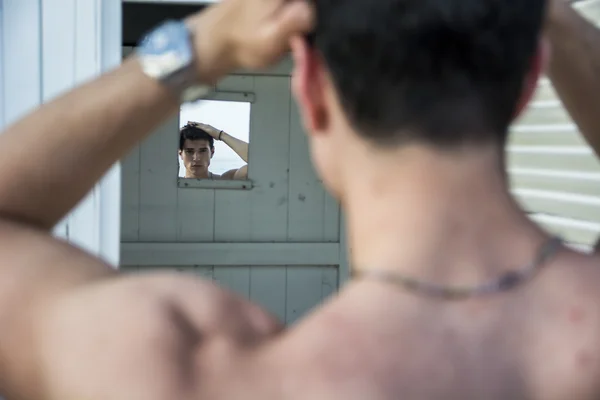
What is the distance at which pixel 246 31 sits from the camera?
96cm

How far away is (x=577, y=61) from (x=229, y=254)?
3427 mm

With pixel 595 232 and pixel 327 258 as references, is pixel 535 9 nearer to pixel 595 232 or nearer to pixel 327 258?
pixel 595 232

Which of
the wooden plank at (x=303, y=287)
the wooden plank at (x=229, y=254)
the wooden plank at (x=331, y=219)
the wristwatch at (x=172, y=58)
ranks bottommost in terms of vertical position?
the wooden plank at (x=303, y=287)

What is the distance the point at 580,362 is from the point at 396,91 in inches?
14.4

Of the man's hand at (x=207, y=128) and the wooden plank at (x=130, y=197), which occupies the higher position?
the man's hand at (x=207, y=128)

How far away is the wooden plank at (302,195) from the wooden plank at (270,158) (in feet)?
0.14

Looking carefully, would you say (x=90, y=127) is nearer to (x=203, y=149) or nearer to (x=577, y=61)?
(x=577, y=61)

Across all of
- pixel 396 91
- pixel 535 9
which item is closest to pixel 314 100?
pixel 396 91

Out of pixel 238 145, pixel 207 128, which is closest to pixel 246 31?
pixel 207 128

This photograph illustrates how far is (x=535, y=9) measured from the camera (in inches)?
31.4

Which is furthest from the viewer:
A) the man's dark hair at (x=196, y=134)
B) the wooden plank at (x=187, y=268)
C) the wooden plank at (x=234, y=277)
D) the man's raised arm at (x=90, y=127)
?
the wooden plank at (x=234, y=277)

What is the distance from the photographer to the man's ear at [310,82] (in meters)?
0.85

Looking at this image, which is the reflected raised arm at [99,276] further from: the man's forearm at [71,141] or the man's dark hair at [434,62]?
the man's dark hair at [434,62]

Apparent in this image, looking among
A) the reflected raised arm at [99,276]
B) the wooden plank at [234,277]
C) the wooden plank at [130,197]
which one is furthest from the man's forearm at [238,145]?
the reflected raised arm at [99,276]
